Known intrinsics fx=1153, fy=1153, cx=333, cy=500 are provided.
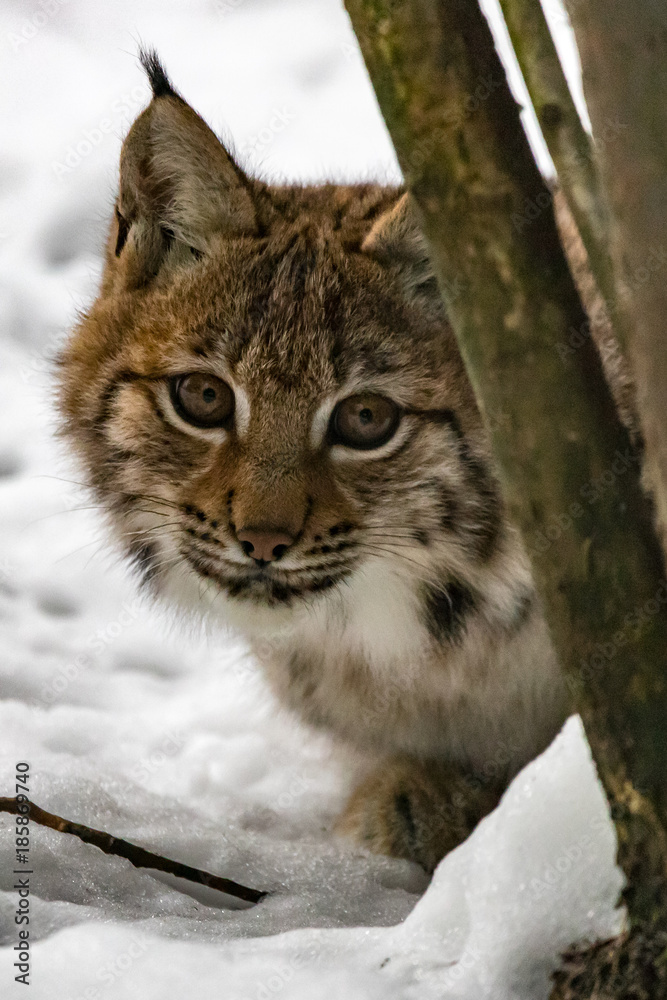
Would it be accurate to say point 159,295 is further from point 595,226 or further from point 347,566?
point 595,226

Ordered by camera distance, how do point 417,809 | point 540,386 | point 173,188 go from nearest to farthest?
point 540,386 → point 173,188 → point 417,809

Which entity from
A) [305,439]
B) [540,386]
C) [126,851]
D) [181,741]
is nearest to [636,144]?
[540,386]

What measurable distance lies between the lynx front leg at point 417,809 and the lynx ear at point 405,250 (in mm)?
977

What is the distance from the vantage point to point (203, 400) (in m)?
1.90

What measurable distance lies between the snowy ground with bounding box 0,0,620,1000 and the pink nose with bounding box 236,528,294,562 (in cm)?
53

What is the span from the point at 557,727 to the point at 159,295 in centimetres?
112

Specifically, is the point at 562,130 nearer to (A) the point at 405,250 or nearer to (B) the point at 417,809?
(A) the point at 405,250

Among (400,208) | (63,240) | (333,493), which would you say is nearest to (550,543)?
(333,493)

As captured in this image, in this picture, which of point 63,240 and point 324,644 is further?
point 63,240

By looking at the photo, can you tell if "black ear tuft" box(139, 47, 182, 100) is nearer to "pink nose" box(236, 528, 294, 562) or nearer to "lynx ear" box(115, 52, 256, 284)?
"lynx ear" box(115, 52, 256, 284)

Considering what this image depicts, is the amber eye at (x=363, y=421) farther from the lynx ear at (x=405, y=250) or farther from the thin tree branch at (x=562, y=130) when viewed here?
the thin tree branch at (x=562, y=130)

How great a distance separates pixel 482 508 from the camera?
195cm

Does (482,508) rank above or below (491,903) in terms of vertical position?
above

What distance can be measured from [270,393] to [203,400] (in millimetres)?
138
